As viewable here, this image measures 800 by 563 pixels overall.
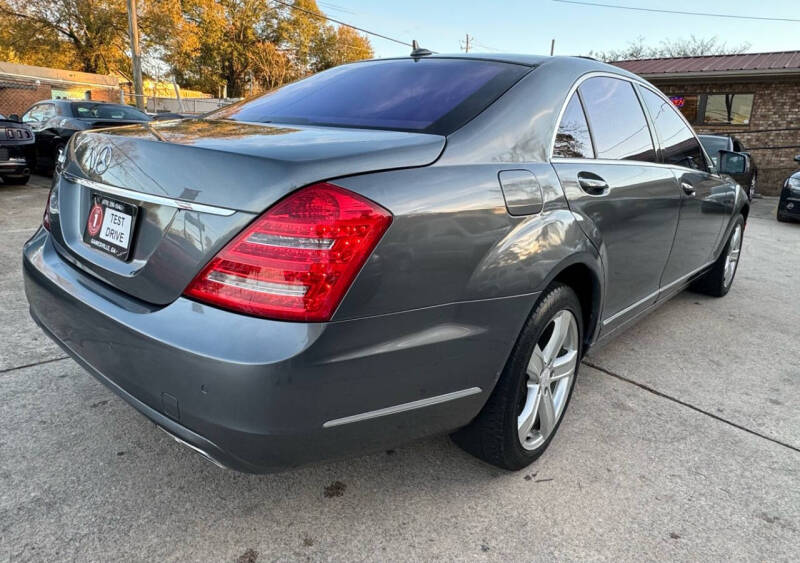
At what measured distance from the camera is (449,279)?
156cm

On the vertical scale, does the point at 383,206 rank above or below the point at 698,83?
below

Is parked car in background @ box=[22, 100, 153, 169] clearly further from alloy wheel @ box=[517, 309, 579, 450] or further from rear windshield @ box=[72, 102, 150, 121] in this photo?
alloy wheel @ box=[517, 309, 579, 450]

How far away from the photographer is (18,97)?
2462 cm

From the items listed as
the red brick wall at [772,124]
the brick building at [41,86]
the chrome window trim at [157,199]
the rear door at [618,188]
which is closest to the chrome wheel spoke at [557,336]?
the rear door at [618,188]

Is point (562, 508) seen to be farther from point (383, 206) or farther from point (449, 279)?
point (383, 206)

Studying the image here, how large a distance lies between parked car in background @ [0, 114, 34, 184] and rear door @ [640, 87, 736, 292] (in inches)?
336

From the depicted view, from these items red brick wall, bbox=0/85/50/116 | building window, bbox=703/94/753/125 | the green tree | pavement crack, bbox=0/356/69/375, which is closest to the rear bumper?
pavement crack, bbox=0/356/69/375

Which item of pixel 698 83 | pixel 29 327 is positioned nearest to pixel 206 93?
pixel 698 83

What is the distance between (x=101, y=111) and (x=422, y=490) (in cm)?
1005

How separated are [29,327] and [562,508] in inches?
118

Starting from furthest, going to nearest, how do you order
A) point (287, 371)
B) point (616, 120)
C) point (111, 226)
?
1. point (616, 120)
2. point (111, 226)
3. point (287, 371)

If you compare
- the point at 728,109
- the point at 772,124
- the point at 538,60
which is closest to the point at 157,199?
the point at 538,60

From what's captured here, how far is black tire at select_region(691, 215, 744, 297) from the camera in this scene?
14.4ft

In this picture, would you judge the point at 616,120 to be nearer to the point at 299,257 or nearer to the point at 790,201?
the point at 299,257
